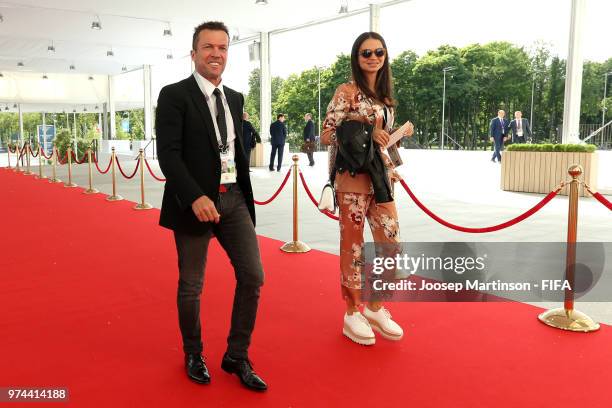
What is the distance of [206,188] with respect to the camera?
249 centimetres

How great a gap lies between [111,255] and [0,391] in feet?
9.74

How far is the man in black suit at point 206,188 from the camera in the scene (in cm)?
243

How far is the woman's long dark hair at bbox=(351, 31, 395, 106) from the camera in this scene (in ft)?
9.86

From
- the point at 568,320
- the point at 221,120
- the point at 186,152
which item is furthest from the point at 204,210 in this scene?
the point at 568,320

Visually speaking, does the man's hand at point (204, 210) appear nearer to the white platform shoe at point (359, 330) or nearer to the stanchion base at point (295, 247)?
the white platform shoe at point (359, 330)

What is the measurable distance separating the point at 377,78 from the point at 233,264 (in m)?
1.32

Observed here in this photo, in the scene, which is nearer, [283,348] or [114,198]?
[283,348]

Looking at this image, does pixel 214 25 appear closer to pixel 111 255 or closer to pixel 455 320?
pixel 455 320

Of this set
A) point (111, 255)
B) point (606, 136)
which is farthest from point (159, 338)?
point (606, 136)

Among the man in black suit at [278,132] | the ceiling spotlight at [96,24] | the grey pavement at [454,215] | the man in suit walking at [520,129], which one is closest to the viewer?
the grey pavement at [454,215]

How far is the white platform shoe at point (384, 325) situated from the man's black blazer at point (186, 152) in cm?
129

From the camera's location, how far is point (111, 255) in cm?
553

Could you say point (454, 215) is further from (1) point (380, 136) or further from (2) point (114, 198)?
(2) point (114, 198)

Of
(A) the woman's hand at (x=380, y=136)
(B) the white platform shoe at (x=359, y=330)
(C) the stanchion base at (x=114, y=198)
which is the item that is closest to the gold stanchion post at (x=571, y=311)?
(B) the white platform shoe at (x=359, y=330)
